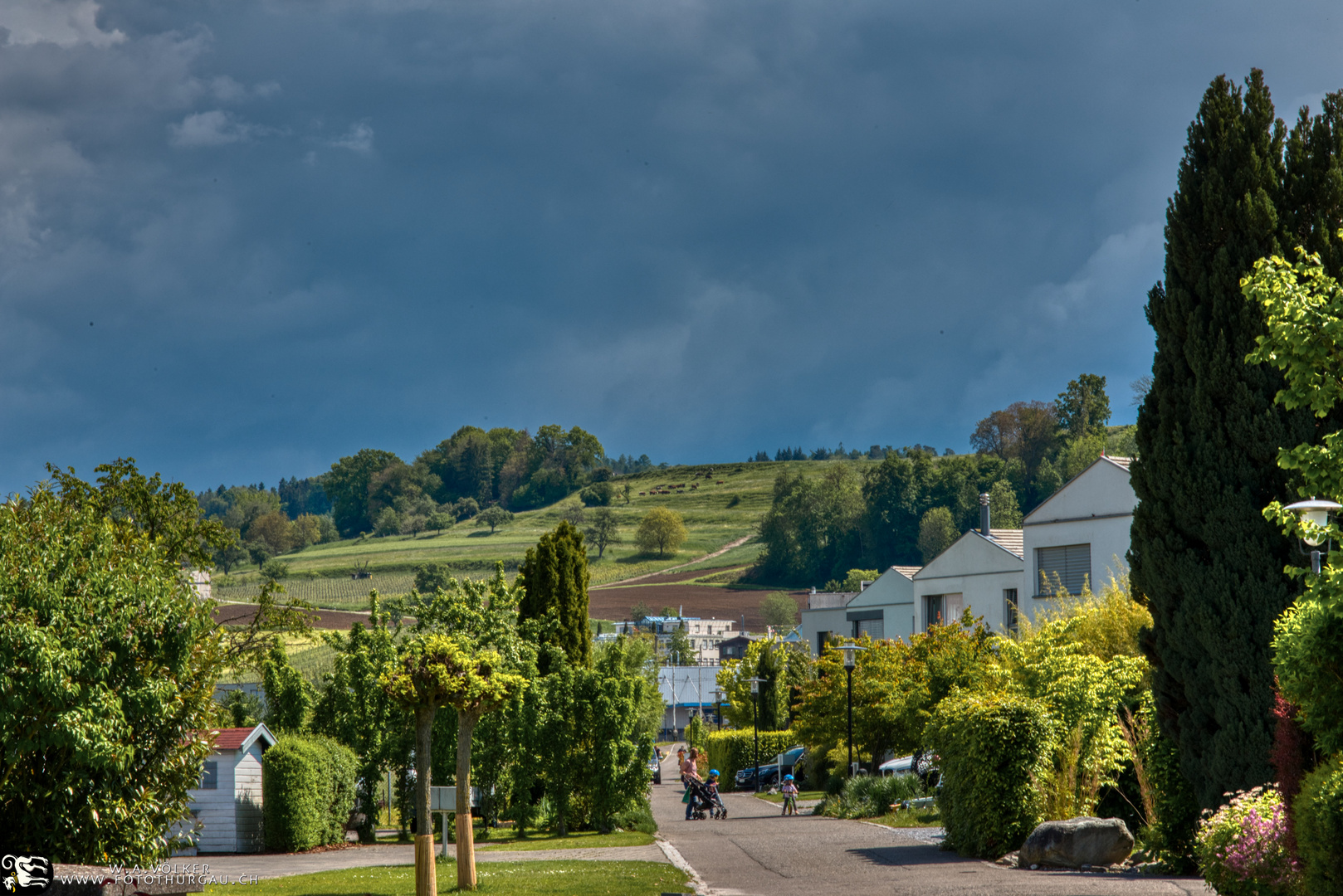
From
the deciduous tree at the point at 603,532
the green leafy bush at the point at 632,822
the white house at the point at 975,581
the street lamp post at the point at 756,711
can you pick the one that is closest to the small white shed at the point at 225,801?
the green leafy bush at the point at 632,822

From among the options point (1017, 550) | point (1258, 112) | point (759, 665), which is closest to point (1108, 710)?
point (1258, 112)

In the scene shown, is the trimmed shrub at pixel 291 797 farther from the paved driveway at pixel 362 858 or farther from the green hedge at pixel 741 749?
the green hedge at pixel 741 749

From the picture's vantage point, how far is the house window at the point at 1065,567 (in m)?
34.7

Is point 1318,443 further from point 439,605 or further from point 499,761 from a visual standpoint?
point 439,605

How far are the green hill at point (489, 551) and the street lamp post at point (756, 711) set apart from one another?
192 feet

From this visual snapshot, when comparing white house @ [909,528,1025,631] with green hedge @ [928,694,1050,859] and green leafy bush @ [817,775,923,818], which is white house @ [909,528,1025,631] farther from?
green hedge @ [928,694,1050,859]

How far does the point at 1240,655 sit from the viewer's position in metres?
14.3

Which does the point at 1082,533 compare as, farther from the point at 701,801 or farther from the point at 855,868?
the point at 855,868

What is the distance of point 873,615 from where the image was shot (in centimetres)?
5297

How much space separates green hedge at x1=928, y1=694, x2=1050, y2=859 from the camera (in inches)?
700

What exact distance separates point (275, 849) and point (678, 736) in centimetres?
6984

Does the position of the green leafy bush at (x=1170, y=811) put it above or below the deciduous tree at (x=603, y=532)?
below

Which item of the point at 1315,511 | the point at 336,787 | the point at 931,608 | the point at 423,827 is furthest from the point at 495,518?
the point at 1315,511

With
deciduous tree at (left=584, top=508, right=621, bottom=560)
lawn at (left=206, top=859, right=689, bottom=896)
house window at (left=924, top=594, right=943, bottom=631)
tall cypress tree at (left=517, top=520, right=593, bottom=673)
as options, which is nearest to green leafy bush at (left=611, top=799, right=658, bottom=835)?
tall cypress tree at (left=517, top=520, right=593, bottom=673)
